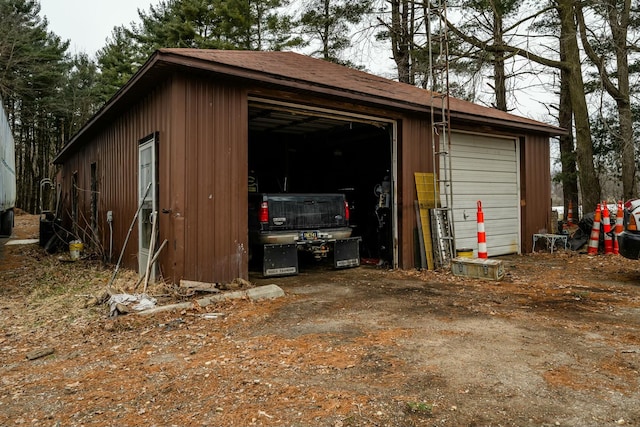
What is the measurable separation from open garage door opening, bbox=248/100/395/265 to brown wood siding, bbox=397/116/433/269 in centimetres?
24

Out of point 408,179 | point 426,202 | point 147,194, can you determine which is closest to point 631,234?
point 426,202

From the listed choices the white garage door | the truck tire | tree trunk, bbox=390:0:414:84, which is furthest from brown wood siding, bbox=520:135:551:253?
the truck tire

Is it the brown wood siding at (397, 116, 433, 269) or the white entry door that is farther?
the brown wood siding at (397, 116, 433, 269)

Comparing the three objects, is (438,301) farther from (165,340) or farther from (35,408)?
(35,408)

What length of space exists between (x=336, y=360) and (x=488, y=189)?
7137 mm

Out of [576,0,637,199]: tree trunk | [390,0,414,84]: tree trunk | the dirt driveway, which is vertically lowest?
the dirt driveway

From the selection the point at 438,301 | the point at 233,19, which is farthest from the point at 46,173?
the point at 438,301

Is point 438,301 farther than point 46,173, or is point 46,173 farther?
point 46,173

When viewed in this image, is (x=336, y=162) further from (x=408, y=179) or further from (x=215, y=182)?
(x=215, y=182)

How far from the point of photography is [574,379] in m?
2.70

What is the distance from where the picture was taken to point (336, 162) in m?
11.5

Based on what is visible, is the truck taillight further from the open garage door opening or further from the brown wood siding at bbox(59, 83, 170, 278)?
the open garage door opening

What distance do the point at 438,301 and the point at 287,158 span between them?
709 centimetres

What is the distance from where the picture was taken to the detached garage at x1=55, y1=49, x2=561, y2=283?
552 cm
